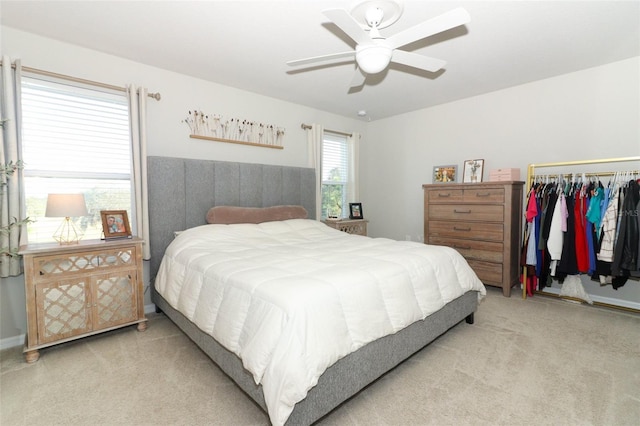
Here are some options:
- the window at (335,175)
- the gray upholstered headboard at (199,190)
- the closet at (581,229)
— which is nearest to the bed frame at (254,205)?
the gray upholstered headboard at (199,190)

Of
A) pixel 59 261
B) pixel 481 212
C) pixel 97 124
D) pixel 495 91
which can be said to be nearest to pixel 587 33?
pixel 495 91

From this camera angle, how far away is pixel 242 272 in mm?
1826

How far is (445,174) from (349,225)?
157 centimetres

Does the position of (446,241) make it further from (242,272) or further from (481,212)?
(242,272)

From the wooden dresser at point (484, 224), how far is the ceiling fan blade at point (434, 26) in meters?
2.26

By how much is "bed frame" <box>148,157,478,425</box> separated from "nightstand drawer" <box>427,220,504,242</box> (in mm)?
1135

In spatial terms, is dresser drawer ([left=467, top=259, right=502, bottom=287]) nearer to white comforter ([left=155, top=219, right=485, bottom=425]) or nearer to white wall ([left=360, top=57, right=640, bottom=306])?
white wall ([left=360, top=57, right=640, bottom=306])

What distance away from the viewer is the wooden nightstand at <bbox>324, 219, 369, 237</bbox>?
4324 millimetres

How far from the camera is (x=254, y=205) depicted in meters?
3.76

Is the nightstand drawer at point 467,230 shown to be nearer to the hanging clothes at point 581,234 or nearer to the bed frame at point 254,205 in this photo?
the hanging clothes at point 581,234

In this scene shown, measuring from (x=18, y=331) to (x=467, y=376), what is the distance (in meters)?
3.46

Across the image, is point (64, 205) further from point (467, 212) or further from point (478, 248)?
point (478, 248)

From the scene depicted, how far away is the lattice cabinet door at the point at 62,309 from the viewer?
2195 mm

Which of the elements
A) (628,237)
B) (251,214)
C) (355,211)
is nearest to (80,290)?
(251,214)
